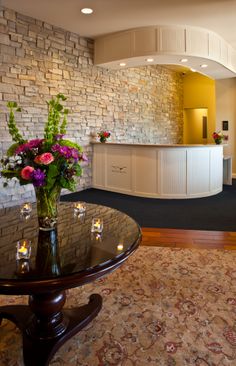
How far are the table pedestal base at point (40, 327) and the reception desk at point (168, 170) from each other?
3.72 metres

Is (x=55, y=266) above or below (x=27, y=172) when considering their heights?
below

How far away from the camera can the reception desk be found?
17.9 ft

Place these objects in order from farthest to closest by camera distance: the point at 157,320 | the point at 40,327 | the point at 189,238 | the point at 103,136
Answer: the point at 103,136 → the point at 189,238 → the point at 157,320 → the point at 40,327

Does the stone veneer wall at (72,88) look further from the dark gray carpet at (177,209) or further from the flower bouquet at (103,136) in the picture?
the dark gray carpet at (177,209)

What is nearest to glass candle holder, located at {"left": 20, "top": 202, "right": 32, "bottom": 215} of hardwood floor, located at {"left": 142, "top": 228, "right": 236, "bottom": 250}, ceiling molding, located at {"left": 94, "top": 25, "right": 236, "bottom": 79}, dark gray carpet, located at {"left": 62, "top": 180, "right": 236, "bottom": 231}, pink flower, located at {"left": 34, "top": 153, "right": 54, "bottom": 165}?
pink flower, located at {"left": 34, "top": 153, "right": 54, "bottom": 165}

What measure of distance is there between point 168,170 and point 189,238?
2.16 metres

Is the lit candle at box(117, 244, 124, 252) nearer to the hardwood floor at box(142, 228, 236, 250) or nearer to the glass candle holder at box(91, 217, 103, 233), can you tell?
the glass candle holder at box(91, 217, 103, 233)

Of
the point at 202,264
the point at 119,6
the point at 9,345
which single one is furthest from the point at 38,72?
the point at 9,345

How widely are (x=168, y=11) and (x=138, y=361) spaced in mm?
4977

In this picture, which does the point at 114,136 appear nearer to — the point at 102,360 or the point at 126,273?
the point at 126,273

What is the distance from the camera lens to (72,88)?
5.95m

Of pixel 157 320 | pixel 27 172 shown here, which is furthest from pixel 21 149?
pixel 157 320

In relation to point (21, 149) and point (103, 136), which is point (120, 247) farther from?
point (103, 136)

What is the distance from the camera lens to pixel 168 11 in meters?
4.75
